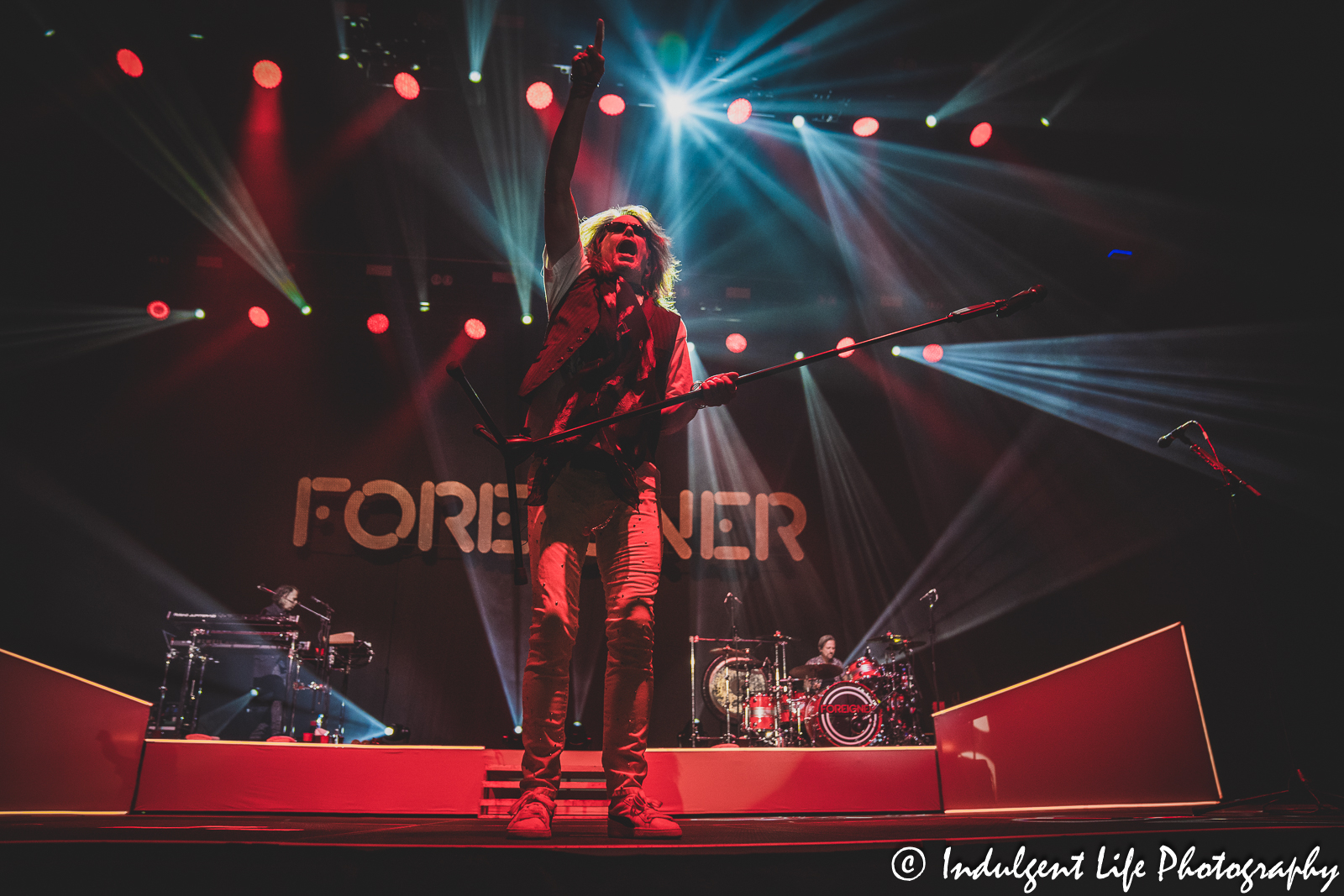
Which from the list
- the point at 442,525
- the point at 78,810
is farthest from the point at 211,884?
the point at 442,525

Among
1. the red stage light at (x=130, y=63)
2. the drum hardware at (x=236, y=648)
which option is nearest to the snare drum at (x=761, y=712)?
the drum hardware at (x=236, y=648)

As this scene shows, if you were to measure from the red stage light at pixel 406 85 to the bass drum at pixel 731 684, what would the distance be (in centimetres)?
543

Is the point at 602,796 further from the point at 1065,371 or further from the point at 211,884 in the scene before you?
the point at 1065,371

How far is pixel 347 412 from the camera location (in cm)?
725

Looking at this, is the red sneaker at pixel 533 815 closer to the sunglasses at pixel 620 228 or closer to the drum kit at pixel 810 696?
the sunglasses at pixel 620 228

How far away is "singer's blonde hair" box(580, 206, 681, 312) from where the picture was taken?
2.52 m

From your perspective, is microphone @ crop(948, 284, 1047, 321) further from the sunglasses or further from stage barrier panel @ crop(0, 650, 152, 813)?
stage barrier panel @ crop(0, 650, 152, 813)

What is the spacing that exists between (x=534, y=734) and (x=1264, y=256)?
6.34m

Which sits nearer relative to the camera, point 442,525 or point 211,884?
point 211,884

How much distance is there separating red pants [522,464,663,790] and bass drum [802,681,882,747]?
469 centimetres

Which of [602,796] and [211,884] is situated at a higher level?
[602,796]

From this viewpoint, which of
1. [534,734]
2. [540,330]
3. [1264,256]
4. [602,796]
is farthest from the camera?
[540,330]

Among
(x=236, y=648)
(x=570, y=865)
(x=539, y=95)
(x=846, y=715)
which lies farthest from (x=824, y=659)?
(x=570, y=865)

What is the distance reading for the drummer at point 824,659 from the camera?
663 centimetres
